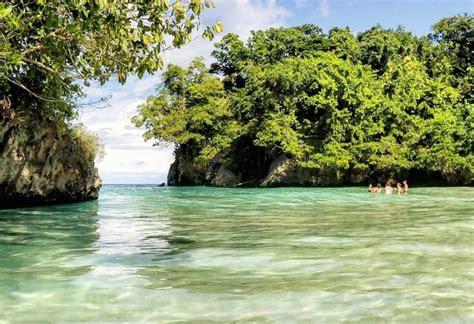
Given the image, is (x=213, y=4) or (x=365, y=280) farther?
(x=213, y=4)

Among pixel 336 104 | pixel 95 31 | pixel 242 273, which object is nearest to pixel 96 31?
pixel 95 31

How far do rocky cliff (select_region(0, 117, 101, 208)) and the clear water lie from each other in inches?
297

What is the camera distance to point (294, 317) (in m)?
4.54

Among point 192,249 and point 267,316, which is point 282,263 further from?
point 267,316

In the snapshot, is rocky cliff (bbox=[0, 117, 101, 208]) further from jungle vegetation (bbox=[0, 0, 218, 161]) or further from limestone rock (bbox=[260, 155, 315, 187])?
limestone rock (bbox=[260, 155, 315, 187])

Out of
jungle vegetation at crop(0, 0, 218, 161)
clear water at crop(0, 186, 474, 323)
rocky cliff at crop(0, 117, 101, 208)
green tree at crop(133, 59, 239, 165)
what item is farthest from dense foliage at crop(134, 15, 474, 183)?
jungle vegetation at crop(0, 0, 218, 161)

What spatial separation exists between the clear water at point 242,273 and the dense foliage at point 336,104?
3051 cm

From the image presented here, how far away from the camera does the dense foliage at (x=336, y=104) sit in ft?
135

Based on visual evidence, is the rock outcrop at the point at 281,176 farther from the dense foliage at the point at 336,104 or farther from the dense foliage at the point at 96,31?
the dense foliage at the point at 96,31

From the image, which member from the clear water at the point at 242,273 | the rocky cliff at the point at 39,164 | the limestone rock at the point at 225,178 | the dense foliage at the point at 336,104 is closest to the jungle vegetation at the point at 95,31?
the clear water at the point at 242,273

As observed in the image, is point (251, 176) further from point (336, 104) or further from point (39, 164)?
point (39, 164)

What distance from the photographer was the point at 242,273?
6438mm

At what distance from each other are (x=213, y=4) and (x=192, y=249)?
13.7 feet

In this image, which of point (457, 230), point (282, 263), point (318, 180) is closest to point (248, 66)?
point (318, 180)
